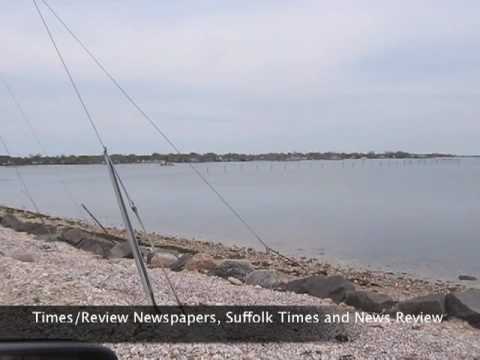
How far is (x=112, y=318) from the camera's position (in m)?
5.98

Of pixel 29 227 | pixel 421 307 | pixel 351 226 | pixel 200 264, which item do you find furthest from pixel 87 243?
pixel 351 226

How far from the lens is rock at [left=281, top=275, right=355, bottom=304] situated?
983cm

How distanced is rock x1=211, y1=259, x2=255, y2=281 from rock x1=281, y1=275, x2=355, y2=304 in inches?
52.8

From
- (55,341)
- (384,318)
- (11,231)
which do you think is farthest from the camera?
(11,231)

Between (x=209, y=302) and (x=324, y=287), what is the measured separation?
3129mm

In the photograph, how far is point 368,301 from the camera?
922 centimetres

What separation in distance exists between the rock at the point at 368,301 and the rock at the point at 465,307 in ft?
3.00

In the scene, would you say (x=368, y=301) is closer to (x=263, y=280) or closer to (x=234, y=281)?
(x=263, y=280)

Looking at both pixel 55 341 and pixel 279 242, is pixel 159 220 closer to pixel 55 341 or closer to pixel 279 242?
pixel 279 242

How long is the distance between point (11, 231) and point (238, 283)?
12516 millimetres

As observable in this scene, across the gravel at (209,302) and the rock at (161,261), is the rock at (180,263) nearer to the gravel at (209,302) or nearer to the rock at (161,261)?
the rock at (161,261)

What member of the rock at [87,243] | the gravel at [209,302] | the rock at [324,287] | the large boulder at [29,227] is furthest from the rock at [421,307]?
the large boulder at [29,227]

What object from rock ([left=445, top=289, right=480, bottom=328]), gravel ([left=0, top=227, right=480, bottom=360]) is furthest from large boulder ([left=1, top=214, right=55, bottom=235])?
rock ([left=445, top=289, right=480, bottom=328])

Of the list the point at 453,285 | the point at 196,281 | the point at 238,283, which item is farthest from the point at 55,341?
the point at 453,285
